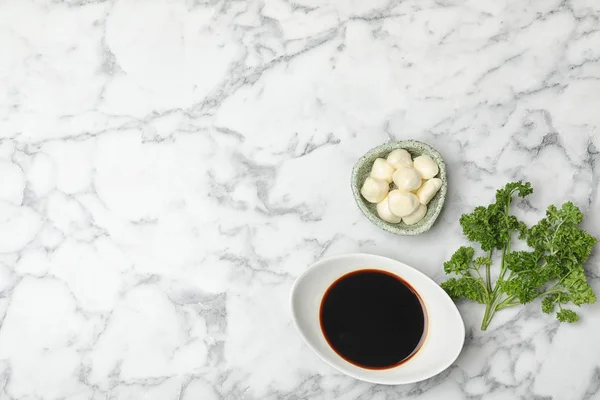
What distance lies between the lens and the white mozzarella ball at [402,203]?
58.5 inches

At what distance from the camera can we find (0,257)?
5.36 feet

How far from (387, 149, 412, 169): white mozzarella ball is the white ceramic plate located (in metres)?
0.21

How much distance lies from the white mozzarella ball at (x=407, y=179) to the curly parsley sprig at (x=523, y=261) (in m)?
0.15

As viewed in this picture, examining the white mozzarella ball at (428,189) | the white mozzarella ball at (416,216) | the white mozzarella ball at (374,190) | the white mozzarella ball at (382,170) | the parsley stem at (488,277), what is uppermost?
the white mozzarella ball at (382,170)

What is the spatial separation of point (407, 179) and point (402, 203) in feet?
0.17

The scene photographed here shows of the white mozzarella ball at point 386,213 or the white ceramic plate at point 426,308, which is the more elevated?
the white mozzarella ball at point 386,213

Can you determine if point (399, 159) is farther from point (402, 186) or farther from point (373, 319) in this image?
point (373, 319)

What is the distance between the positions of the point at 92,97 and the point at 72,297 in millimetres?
469

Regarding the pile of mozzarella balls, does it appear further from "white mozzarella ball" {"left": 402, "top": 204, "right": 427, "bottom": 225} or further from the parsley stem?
the parsley stem

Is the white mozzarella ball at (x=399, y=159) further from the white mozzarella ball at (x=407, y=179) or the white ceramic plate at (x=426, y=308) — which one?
the white ceramic plate at (x=426, y=308)

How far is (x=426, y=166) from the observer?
1.51 metres

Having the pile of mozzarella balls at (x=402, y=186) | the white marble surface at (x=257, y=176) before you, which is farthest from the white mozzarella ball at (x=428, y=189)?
the white marble surface at (x=257, y=176)

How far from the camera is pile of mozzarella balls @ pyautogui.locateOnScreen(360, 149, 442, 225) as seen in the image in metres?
1.49

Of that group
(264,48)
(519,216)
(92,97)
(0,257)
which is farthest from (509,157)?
(0,257)
